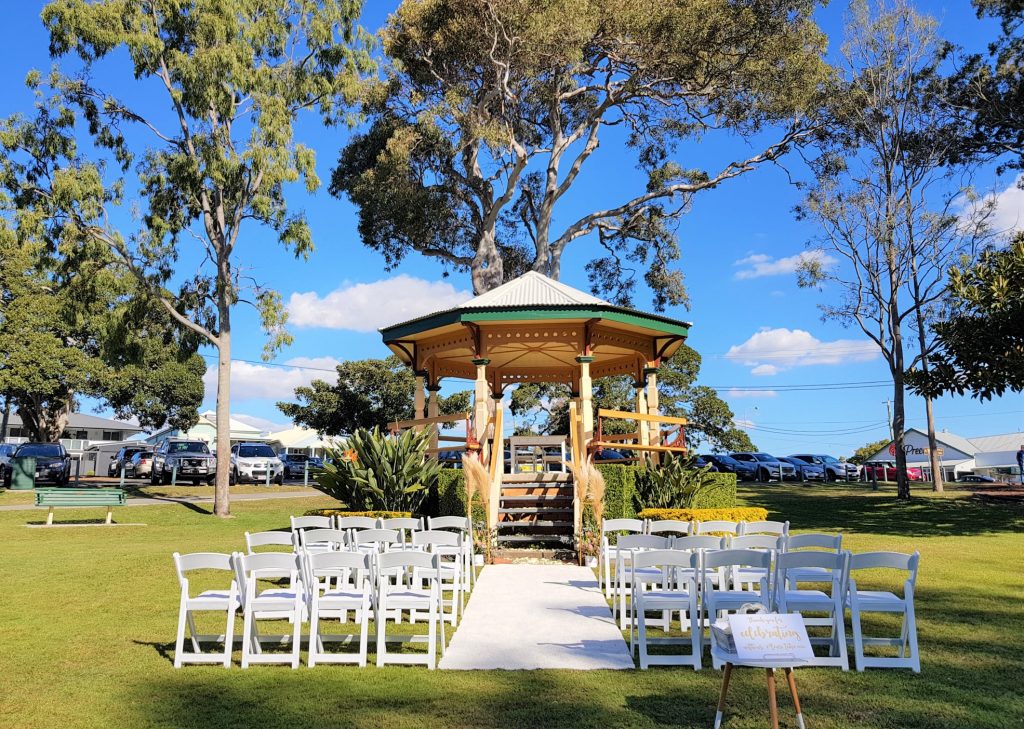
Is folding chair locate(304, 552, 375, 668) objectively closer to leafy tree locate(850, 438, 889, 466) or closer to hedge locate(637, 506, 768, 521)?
hedge locate(637, 506, 768, 521)

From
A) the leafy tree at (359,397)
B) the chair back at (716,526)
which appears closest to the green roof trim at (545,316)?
the chair back at (716,526)

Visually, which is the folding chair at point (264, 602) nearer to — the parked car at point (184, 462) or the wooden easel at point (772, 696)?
the wooden easel at point (772, 696)

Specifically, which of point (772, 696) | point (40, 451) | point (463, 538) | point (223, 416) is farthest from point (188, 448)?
point (772, 696)

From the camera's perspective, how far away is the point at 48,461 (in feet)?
90.2

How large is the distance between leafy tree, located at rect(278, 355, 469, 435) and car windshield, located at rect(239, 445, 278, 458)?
581 inches

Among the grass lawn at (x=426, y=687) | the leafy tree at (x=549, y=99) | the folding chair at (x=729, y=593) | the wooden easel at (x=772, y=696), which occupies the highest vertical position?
the leafy tree at (x=549, y=99)

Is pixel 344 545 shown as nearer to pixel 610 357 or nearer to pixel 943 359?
pixel 610 357

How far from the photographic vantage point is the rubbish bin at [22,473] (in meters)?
26.7

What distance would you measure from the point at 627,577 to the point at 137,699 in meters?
5.33

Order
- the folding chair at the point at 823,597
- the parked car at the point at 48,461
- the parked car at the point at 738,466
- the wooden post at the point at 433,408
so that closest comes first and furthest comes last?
the folding chair at the point at 823,597
the wooden post at the point at 433,408
the parked car at the point at 48,461
the parked car at the point at 738,466

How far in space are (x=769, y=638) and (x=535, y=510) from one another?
9.24m

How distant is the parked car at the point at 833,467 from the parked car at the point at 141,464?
31546 mm

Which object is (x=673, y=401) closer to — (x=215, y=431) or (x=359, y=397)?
(x=359, y=397)

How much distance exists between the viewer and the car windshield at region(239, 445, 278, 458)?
3028cm
